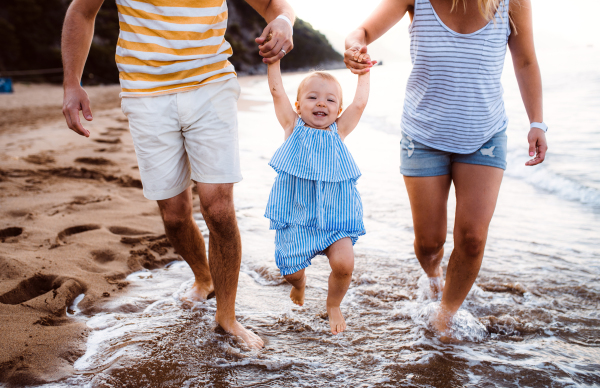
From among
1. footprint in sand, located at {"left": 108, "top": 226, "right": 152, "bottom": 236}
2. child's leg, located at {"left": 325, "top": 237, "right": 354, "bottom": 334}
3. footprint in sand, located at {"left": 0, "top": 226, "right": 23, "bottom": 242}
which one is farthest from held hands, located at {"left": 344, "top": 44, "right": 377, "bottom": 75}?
footprint in sand, located at {"left": 0, "top": 226, "right": 23, "bottom": 242}

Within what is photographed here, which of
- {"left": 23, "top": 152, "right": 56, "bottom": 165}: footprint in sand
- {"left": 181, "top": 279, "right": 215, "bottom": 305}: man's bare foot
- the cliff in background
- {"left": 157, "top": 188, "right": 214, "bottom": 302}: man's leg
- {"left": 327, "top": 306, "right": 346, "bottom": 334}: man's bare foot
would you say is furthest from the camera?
the cliff in background

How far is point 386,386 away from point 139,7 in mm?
2197

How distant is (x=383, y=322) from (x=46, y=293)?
2024 millimetres

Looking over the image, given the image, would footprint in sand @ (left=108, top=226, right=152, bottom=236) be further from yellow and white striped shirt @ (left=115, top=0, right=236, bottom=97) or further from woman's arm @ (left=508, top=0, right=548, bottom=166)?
woman's arm @ (left=508, top=0, right=548, bottom=166)

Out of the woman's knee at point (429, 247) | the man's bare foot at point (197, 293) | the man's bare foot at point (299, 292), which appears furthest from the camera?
the man's bare foot at point (197, 293)

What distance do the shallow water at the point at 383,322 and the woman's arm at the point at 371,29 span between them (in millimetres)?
1490

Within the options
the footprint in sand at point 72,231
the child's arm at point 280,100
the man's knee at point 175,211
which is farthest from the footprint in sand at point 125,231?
the child's arm at point 280,100

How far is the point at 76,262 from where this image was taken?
3133 mm

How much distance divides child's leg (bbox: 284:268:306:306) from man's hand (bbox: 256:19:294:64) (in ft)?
3.73

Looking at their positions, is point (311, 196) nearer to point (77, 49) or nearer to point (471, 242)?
point (471, 242)

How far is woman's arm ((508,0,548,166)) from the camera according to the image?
2.34 meters

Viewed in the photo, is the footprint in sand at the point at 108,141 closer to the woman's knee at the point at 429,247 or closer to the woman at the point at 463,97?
the woman at the point at 463,97

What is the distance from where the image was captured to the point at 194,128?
238 centimetres

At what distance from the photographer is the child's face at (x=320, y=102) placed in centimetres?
238
